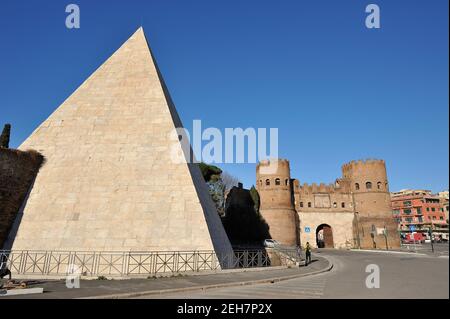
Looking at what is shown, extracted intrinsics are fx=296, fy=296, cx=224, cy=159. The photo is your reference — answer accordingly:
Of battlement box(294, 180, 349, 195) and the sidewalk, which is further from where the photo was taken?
battlement box(294, 180, 349, 195)

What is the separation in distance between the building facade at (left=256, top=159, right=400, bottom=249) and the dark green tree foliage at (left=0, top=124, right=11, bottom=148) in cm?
3054

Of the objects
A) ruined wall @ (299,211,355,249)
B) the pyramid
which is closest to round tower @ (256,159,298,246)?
ruined wall @ (299,211,355,249)

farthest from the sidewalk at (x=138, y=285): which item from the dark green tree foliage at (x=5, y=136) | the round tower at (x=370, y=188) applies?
the round tower at (x=370, y=188)

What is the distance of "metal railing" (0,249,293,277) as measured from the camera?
35.7 ft

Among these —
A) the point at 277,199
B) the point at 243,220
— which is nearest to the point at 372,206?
the point at 277,199

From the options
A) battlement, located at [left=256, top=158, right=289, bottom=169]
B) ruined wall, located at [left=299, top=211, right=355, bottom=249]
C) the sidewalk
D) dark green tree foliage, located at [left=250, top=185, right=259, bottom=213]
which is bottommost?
ruined wall, located at [left=299, top=211, right=355, bottom=249]

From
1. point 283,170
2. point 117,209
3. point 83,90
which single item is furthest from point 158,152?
point 283,170

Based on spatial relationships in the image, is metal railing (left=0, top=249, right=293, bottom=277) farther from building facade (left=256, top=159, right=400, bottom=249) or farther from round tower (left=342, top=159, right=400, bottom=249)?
round tower (left=342, top=159, right=400, bottom=249)

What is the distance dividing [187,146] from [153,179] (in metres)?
2.89

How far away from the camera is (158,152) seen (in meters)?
13.5

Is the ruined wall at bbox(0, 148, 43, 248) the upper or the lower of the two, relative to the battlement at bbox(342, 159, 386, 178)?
lower

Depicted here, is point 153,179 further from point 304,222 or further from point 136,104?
point 304,222

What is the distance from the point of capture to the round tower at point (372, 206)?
38.8 m

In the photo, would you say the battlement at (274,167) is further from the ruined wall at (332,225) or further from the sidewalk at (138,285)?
the sidewalk at (138,285)
